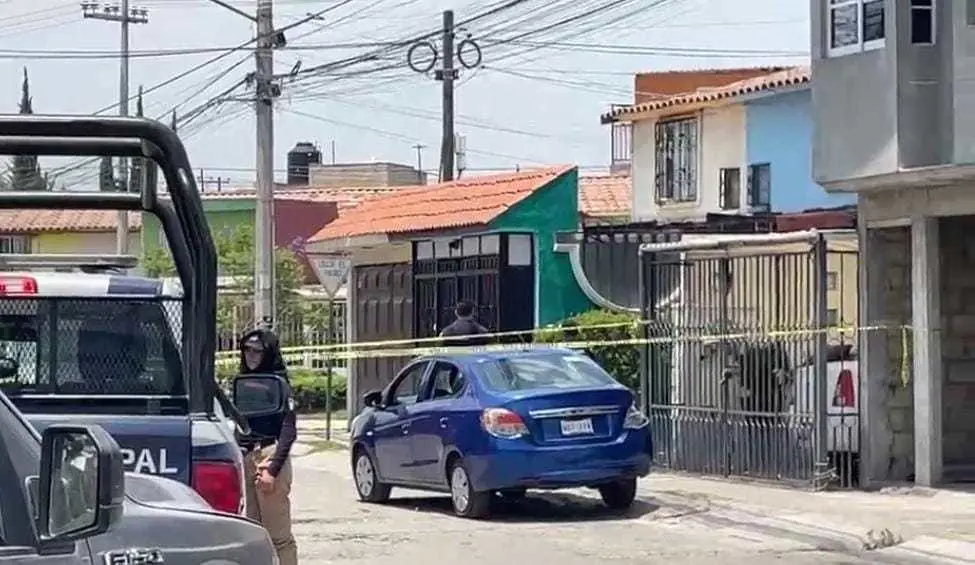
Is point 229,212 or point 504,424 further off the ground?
point 229,212

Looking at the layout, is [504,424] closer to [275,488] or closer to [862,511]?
[862,511]

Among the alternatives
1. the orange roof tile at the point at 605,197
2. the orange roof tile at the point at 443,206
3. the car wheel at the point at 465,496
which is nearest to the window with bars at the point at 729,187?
the orange roof tile at the point at 605,197

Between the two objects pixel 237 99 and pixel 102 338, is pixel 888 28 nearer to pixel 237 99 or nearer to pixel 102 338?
pixel 102 338

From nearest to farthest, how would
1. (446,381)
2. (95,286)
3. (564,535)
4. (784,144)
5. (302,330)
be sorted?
(95,286)
(564,535)
(446,381)
(784,144)
(302,330)

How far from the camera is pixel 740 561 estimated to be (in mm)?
14695

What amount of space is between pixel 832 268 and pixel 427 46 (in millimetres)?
18098

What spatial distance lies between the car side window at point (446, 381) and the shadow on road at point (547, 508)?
1.13 metres

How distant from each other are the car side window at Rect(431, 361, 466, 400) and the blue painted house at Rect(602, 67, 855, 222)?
1584cm

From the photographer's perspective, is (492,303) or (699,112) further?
(699,112)

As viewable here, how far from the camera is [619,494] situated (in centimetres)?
1802

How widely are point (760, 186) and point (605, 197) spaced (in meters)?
9.92

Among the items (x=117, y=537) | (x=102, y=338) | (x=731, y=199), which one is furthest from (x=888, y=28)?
(x=731, y=199)

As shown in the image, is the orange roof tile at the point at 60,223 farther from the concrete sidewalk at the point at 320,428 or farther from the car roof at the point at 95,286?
the car roof at the point at 95,286

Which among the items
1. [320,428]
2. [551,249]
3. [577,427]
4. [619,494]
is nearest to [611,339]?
[551,249]
